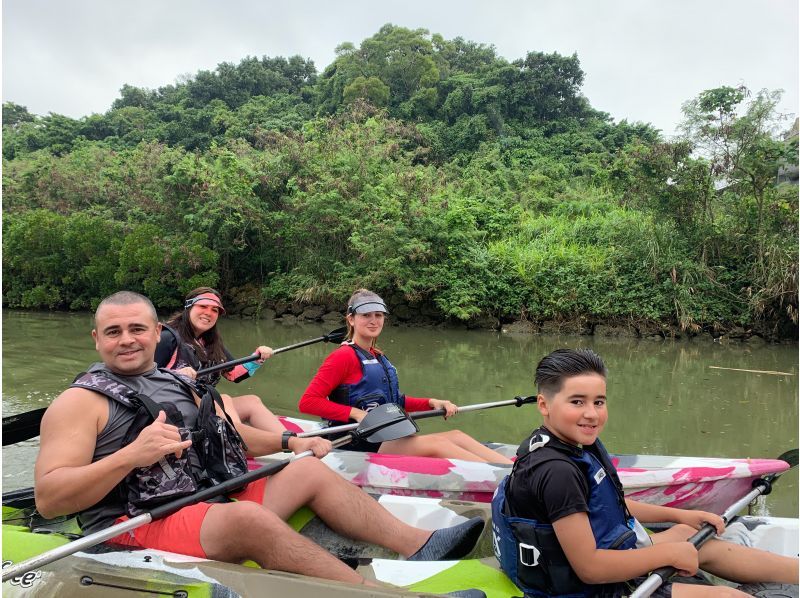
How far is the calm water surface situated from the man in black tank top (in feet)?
7.65

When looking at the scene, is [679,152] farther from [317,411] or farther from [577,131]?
[577,131]

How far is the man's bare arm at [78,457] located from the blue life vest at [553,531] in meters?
0.94

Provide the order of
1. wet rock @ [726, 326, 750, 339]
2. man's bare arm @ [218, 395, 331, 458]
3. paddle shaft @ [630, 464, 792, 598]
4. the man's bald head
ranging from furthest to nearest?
wet rock @ [726, 326, 750, 339] → man's bare arm @ [218, 395, 331, 458] → the man's bald head → paddle shaft @ [630, 464, 792, 598]

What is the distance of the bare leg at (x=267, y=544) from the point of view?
1.78 m

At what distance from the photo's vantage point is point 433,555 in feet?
6.83

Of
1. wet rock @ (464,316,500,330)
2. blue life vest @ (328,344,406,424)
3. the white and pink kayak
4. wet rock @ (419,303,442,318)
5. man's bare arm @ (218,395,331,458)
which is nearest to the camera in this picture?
man's bare arm @ (218,395,331,458)

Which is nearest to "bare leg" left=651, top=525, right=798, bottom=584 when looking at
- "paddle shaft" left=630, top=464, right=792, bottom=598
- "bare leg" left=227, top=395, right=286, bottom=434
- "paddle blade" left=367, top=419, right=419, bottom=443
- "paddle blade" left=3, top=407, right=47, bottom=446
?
Answer: "paddle shaft" left=630, top=464, right=792, bottom=598

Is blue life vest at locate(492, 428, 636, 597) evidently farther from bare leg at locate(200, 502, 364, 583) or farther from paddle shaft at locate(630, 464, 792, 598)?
bare leg at locate(200, 502, 364, 583)

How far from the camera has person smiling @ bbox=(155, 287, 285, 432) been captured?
349cm

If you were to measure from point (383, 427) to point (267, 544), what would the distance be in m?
1.15

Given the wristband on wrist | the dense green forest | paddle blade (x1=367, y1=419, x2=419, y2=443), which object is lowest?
A: paddle blade (x1=367, y1=419, x2=419, y2=443)

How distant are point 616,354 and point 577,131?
16813 millimetres

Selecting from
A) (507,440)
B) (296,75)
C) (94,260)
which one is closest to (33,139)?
(296,75)

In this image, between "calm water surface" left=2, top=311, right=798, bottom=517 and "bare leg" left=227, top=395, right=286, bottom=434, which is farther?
"calm water surface" left=2, top=311, right=798, bottom=517
